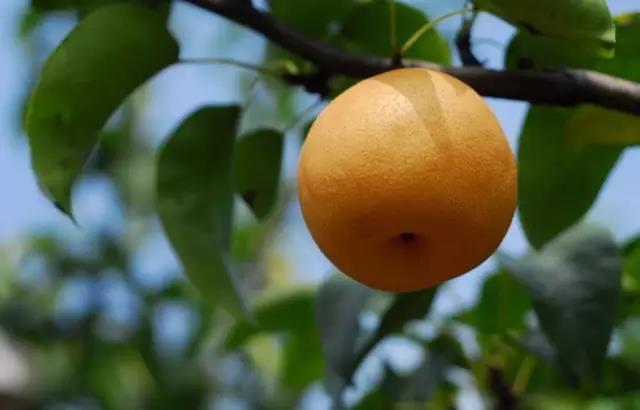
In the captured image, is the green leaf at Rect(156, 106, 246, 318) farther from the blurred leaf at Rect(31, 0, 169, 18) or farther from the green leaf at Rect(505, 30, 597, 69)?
the green leaf at Rect(505, 30, 597, 69)

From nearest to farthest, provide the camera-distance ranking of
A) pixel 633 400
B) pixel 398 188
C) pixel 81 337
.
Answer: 1. pixel 398 188
2. pixel 633 400
3. pixel 81 337

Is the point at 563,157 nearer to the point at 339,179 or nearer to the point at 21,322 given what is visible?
the point at 339,179

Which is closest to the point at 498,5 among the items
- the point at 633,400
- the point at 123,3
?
the point at 123,3

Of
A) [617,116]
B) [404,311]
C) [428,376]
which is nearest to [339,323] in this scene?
[404,311]

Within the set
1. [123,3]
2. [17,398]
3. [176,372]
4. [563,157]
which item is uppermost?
[123,3]

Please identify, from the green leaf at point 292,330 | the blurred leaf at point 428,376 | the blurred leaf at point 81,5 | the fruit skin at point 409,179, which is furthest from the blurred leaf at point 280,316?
the fruit skin at point 409,179

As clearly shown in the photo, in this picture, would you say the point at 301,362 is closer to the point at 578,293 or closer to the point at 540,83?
the point at 578,293
